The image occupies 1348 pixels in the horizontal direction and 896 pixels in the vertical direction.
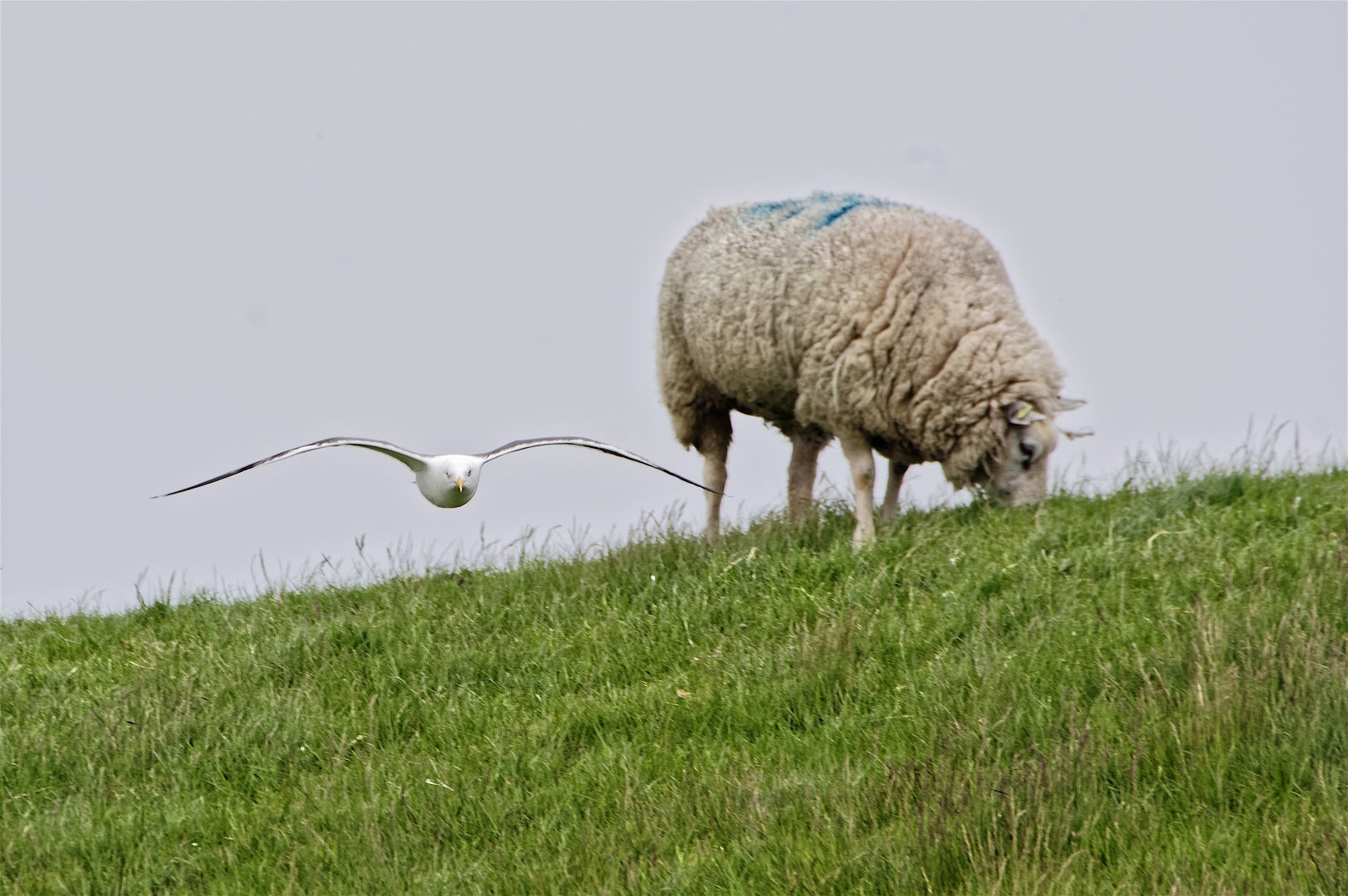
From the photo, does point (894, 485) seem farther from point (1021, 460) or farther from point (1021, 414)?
point (1021, 414)

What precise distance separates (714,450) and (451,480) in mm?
3847

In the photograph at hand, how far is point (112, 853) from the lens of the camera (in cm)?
424

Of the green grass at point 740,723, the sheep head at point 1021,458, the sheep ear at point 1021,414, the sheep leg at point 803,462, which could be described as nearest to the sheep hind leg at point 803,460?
the sheep leg at point 803,462

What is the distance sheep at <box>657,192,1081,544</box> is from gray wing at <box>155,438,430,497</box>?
2631 millimetres

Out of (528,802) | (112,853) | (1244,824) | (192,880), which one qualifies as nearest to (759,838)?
(528,802)

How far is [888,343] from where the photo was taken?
7766mm

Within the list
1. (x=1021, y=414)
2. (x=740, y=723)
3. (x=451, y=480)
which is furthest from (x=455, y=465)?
(x=1021, y=414)

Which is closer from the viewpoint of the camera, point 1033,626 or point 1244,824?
point 1244,824

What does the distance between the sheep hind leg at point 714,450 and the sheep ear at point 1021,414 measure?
2.49 metres

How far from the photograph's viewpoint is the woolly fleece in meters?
7.78

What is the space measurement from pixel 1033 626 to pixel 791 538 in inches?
78.1

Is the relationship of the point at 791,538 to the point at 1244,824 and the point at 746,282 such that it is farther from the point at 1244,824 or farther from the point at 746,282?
the point at 1244,824

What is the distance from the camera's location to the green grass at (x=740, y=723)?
3807 mm

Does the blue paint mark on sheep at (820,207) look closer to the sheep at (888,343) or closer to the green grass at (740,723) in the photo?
the sheep at (888,343)
